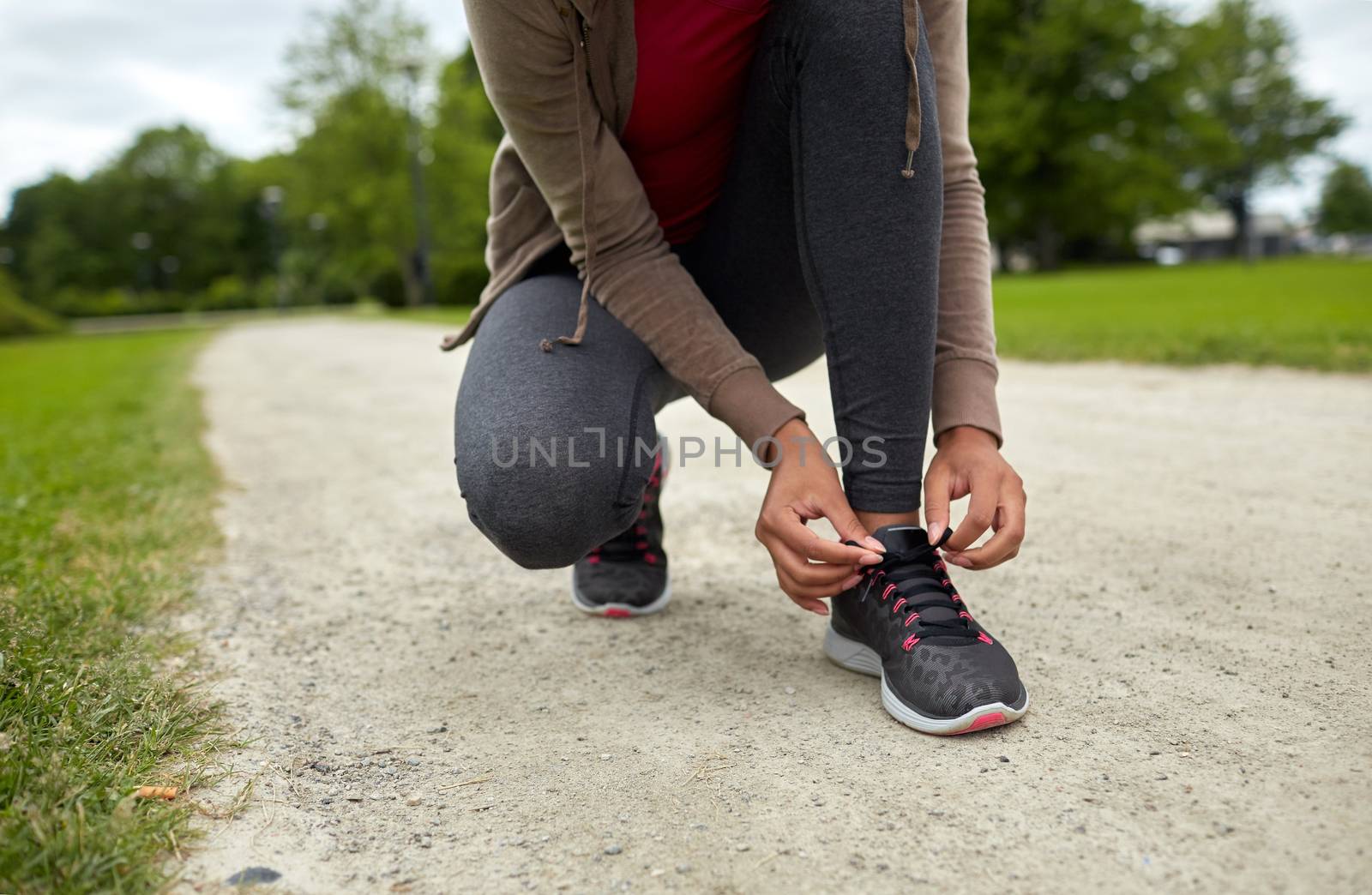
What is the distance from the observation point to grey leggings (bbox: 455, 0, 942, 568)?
50.1 inches

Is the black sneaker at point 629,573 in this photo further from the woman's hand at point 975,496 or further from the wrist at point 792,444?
the woman's hand at point 975,496

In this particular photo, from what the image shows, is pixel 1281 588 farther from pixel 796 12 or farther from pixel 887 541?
pixel 796 12

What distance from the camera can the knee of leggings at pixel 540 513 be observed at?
128cm

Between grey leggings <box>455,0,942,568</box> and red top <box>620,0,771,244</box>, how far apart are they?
0.06 metres

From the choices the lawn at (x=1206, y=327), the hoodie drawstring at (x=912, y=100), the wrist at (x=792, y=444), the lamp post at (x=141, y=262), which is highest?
the lamp post at (x=141, y=262)

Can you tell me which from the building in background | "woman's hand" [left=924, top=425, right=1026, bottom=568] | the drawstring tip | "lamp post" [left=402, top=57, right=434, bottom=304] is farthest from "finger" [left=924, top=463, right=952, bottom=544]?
the building in background

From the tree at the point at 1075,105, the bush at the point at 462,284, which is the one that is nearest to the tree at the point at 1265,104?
the tree at the point at 1075,105

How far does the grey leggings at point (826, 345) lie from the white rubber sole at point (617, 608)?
365mm

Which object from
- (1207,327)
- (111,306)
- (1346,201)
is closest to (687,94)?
(1207,327)

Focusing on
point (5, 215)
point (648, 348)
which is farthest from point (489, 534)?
point (5, 215)

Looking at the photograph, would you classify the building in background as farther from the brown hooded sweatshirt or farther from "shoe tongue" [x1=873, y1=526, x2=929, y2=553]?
"shoe tongue" [x1=873, y1=526, x2=929, y2=553]

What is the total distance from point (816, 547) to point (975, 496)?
229 mm

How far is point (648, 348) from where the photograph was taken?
4.70 feet

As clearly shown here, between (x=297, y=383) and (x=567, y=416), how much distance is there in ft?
19.3
